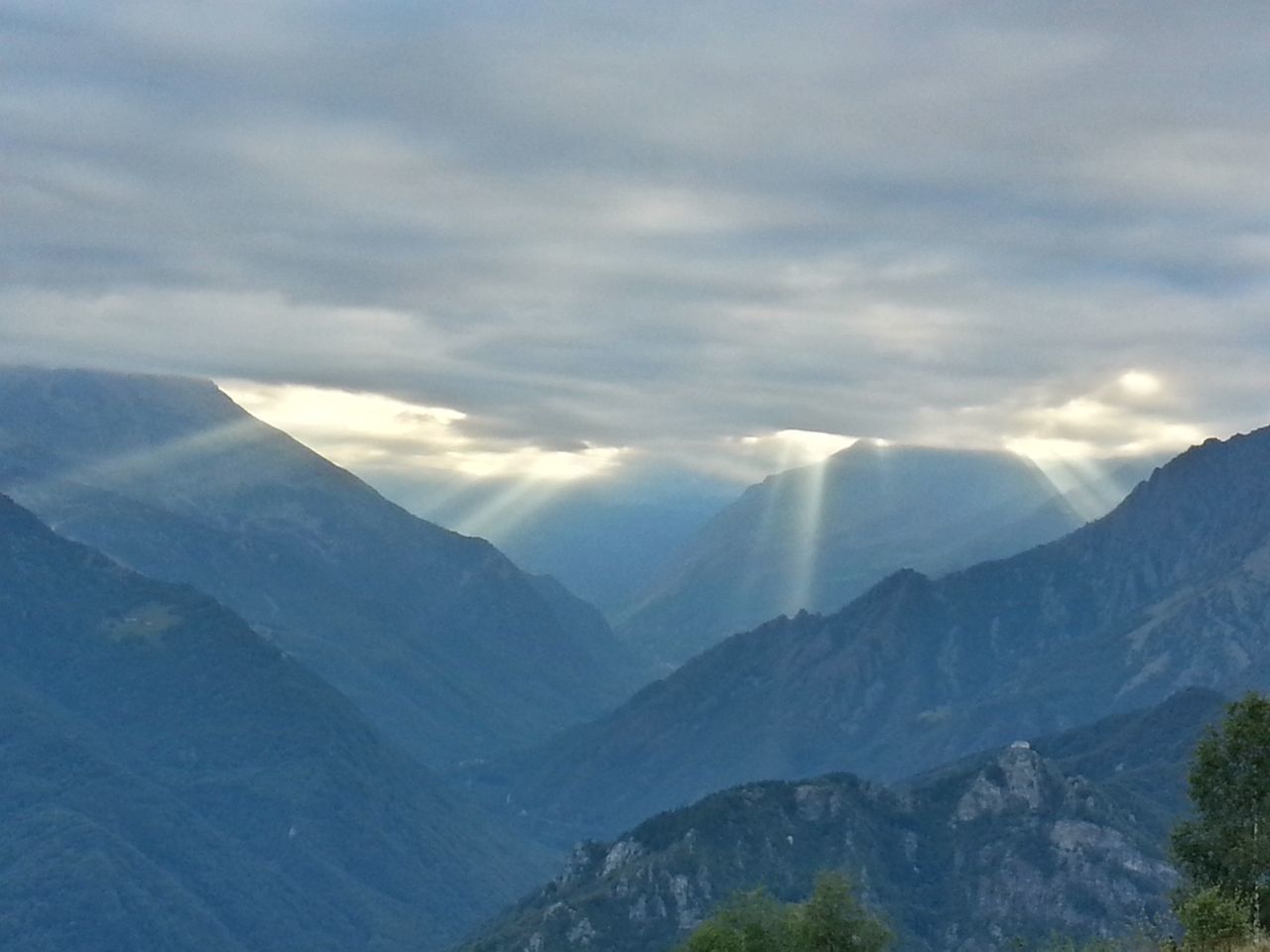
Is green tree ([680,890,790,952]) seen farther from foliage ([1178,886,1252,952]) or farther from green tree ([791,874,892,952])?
foliage ([1178,886,1252,952])

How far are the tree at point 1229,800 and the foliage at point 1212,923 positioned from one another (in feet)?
55.5

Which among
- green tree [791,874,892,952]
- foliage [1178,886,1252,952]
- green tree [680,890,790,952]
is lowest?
green tree [680,890,790,952]

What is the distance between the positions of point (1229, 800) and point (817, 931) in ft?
99.8

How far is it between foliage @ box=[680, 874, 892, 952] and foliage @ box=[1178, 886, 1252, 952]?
113 feet

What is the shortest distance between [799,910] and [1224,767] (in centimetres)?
3334

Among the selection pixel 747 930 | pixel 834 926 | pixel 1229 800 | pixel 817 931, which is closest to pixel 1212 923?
pixel 1229 800

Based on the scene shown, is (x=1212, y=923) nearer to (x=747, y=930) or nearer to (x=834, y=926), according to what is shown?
(x=834, y=926)

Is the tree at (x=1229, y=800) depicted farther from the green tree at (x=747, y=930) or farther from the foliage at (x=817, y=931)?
the green tree at (x=747, y=930)

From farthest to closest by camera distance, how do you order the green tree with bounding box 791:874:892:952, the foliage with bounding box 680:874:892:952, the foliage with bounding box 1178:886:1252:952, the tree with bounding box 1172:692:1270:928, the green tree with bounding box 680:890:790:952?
the green tree with bounding box 680:890:790:952
the foliage with bounding box 680:874:892:952
the green tree with bounding box 791:874:892:952
the tree with bounding box 1172:692:1270:928
the foliage with bounding box 1178:886:1252:952

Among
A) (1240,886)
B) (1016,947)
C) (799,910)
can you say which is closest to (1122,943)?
(1240,886)

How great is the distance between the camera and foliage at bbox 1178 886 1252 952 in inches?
3538

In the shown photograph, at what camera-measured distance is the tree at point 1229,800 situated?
110312 millimetres

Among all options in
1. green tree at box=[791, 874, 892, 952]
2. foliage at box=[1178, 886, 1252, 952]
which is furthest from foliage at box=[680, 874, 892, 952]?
foliage at box=[1178, 886, 1252, 952]

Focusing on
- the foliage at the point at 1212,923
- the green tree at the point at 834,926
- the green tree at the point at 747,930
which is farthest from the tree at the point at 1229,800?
the green tree at the point at 747,930
